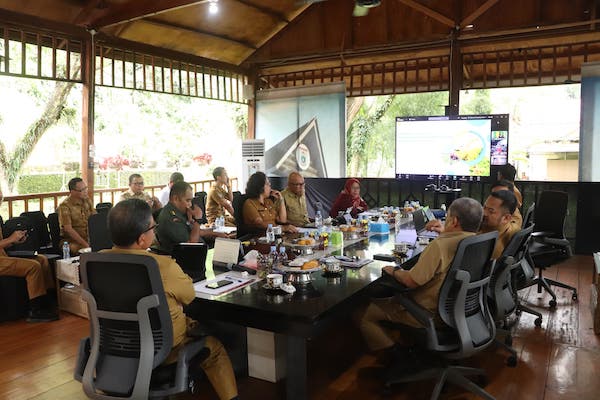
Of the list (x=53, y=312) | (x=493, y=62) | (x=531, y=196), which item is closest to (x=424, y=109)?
(x=493, y=62)

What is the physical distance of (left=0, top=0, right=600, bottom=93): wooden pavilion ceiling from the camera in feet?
19.5

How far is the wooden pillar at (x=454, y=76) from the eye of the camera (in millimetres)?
6785

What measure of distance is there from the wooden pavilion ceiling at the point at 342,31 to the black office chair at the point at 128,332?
13.9ft

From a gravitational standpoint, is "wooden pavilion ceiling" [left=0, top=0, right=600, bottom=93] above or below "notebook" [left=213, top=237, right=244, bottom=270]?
above

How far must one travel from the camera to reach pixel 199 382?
9.84ft

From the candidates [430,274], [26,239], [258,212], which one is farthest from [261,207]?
[430,274]

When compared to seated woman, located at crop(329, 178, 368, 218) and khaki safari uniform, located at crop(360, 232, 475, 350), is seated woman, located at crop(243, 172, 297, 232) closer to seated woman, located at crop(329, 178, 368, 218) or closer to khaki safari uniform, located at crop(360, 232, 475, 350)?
seated woman, located at crop(329, 178, 368, 218)

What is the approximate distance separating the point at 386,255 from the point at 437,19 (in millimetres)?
4610

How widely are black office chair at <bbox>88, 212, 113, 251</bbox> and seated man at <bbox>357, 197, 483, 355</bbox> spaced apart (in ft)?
7.52

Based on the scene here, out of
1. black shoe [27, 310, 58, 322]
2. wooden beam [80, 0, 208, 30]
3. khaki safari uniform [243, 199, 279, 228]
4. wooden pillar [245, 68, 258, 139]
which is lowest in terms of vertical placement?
black shoe [27, 310, 58, 322]

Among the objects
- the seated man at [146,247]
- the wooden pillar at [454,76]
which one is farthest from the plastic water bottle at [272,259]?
the wooden pillar at [454,76]

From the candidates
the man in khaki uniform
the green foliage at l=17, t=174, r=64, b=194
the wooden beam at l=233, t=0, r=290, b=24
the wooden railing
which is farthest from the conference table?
the green foliage at l=17, t=174, r=64, b=194

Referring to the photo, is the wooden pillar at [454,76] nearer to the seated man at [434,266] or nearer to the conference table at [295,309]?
the seated man at [434,266]

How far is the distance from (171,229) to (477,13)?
4.97m
